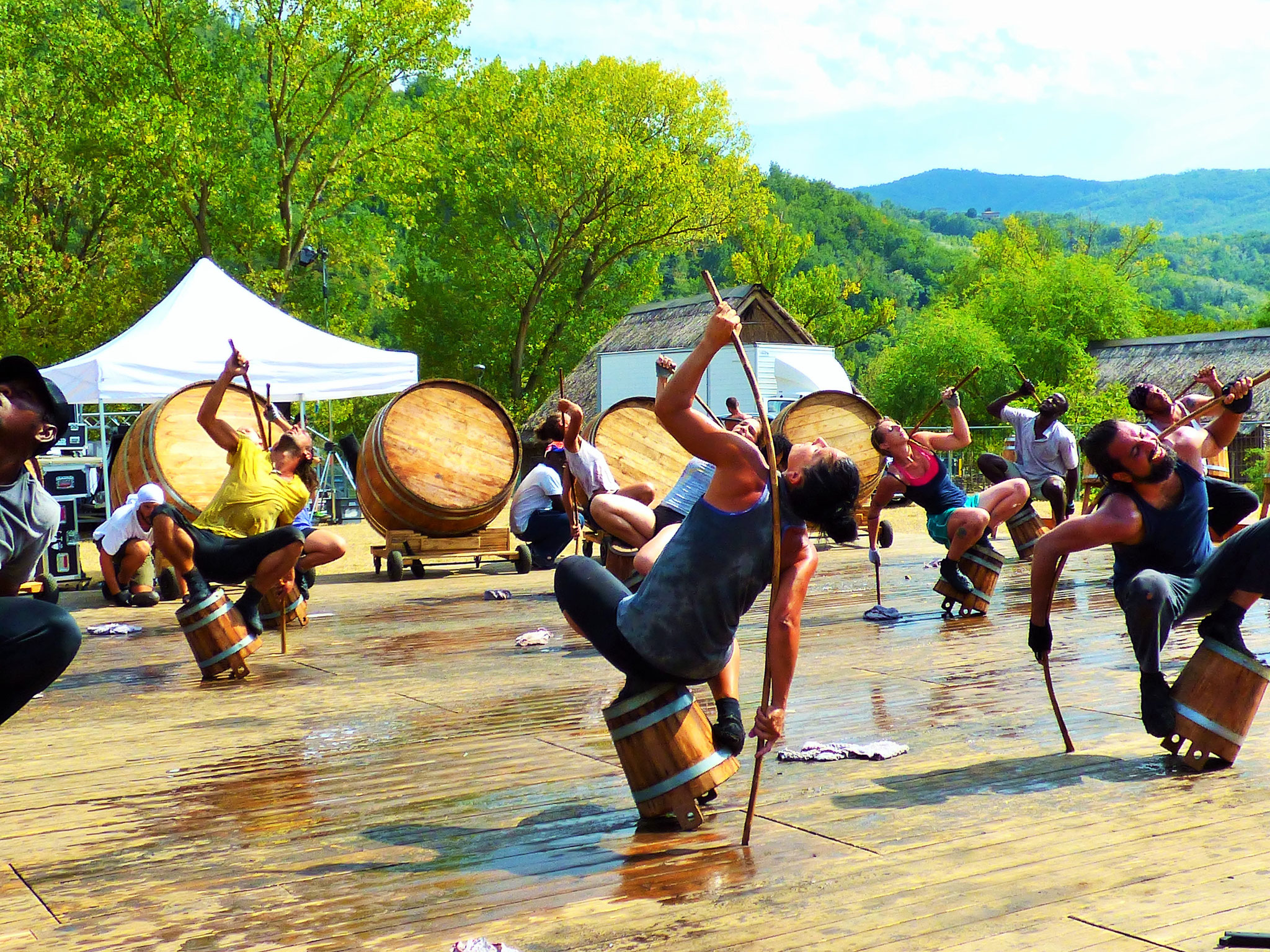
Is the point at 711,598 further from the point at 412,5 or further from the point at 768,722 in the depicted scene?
the point at 412,5

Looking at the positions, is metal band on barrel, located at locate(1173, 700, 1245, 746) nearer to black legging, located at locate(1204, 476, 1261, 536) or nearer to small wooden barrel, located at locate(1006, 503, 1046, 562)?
black legging, located at locate(1204, 476, 1261, 536)

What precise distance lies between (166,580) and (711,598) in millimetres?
9029

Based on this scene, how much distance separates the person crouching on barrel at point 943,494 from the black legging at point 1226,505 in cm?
338

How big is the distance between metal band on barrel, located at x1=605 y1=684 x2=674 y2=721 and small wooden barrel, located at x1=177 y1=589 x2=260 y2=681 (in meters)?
3.79

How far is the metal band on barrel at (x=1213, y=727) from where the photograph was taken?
15.0 ft

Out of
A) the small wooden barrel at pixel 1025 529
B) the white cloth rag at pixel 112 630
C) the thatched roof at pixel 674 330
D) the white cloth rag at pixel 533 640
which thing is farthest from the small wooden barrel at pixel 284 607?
the thatched roof at pixel 674 330

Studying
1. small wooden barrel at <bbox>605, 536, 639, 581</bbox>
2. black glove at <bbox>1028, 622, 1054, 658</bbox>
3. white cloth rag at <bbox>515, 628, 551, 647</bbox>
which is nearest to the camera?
black glove at <bbox>1028, 622, 1054, 658</bbox>

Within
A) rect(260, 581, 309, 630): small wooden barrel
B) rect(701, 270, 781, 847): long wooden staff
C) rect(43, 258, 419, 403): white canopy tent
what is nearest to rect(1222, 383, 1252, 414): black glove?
rect(701, 270, 781, 847): long wooden staff

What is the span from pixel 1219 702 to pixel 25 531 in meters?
4.05

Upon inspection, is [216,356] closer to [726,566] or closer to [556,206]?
[726,566]

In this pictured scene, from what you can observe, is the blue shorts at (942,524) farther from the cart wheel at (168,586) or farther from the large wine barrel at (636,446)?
the cart wheel at (168,586)

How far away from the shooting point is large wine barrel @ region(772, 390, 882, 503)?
17000 mm

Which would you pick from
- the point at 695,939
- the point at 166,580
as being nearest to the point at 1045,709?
the point at 695,939

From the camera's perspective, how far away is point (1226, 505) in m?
5.51
